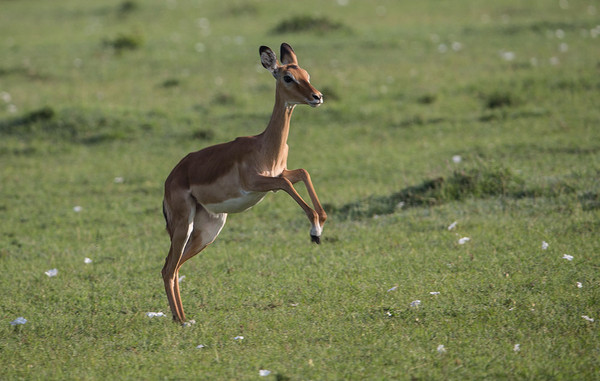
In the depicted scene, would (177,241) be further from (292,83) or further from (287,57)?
(287,57)

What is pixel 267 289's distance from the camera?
23.6 feet

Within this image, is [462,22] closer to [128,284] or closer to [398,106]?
[398,106]

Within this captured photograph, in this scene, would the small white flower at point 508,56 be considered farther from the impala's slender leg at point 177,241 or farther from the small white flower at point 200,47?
the impala's slender leg at point 177,241

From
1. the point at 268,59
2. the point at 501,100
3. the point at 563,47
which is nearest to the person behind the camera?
the point at 268,59

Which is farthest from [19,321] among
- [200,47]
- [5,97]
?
[200,47]

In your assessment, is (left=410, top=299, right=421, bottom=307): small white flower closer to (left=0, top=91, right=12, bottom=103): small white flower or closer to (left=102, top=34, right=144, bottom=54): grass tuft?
(left=0, top=91, right=12, bottom=103): small white flower

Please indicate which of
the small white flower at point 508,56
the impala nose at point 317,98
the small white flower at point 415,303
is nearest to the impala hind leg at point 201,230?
the impala nose at point 317,98

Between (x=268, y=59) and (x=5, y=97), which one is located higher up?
(x=268, y=59)

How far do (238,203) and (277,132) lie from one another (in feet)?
2.09

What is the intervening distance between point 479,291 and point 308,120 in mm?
7062

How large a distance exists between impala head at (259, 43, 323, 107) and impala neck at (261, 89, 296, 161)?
0.25 feet

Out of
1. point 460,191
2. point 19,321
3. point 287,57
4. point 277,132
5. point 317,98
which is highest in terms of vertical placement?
point 287,57

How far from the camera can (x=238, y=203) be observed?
6.21 meters

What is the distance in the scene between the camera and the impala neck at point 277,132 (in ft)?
20.2
